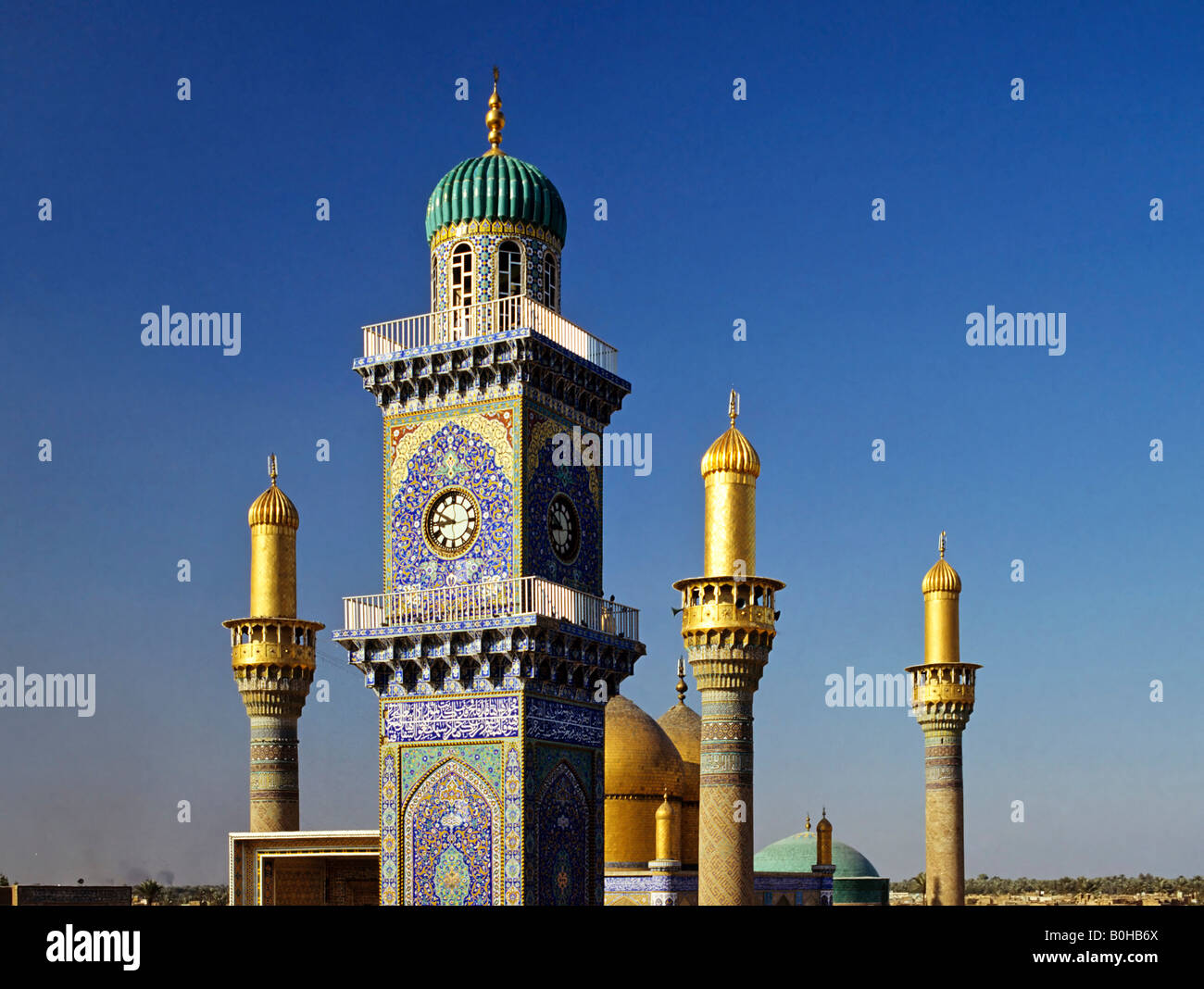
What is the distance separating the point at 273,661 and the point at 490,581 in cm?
1058

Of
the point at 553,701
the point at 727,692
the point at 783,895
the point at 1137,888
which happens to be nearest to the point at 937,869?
the point at 783,895

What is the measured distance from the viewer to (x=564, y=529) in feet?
85.1

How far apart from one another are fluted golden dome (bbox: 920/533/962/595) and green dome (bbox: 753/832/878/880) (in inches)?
362

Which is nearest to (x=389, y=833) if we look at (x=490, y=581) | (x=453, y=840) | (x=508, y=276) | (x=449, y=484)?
(x=453, y=840)

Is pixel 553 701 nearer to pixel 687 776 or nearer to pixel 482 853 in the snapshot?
pixel 482 853

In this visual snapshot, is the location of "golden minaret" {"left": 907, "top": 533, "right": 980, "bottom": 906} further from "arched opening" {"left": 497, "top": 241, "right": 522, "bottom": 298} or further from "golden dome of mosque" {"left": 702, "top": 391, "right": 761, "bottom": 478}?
"arched opening" {"left": 497, "top": 241, "right": 522, "bottom": 298}

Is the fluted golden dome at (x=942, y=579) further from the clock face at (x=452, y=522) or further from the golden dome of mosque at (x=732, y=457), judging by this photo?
the clock face at (x=452, y=522)

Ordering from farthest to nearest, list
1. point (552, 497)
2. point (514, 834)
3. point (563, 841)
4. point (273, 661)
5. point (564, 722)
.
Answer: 1. point (273, 661)
2. point (552, 497)
3. point (564, 722)
4. point (563, 841)
5. point (514, 834)

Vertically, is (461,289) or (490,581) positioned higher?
(461,289)

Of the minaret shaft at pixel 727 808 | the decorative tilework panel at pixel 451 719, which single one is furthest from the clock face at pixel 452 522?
the minaret shaft at pixel 727 808

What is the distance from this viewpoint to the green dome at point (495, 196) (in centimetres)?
2622

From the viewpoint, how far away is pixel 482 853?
23875 mm

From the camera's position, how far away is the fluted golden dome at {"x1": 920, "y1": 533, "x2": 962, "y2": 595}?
40.0 metres

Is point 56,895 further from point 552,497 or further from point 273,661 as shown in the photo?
point 552,497
